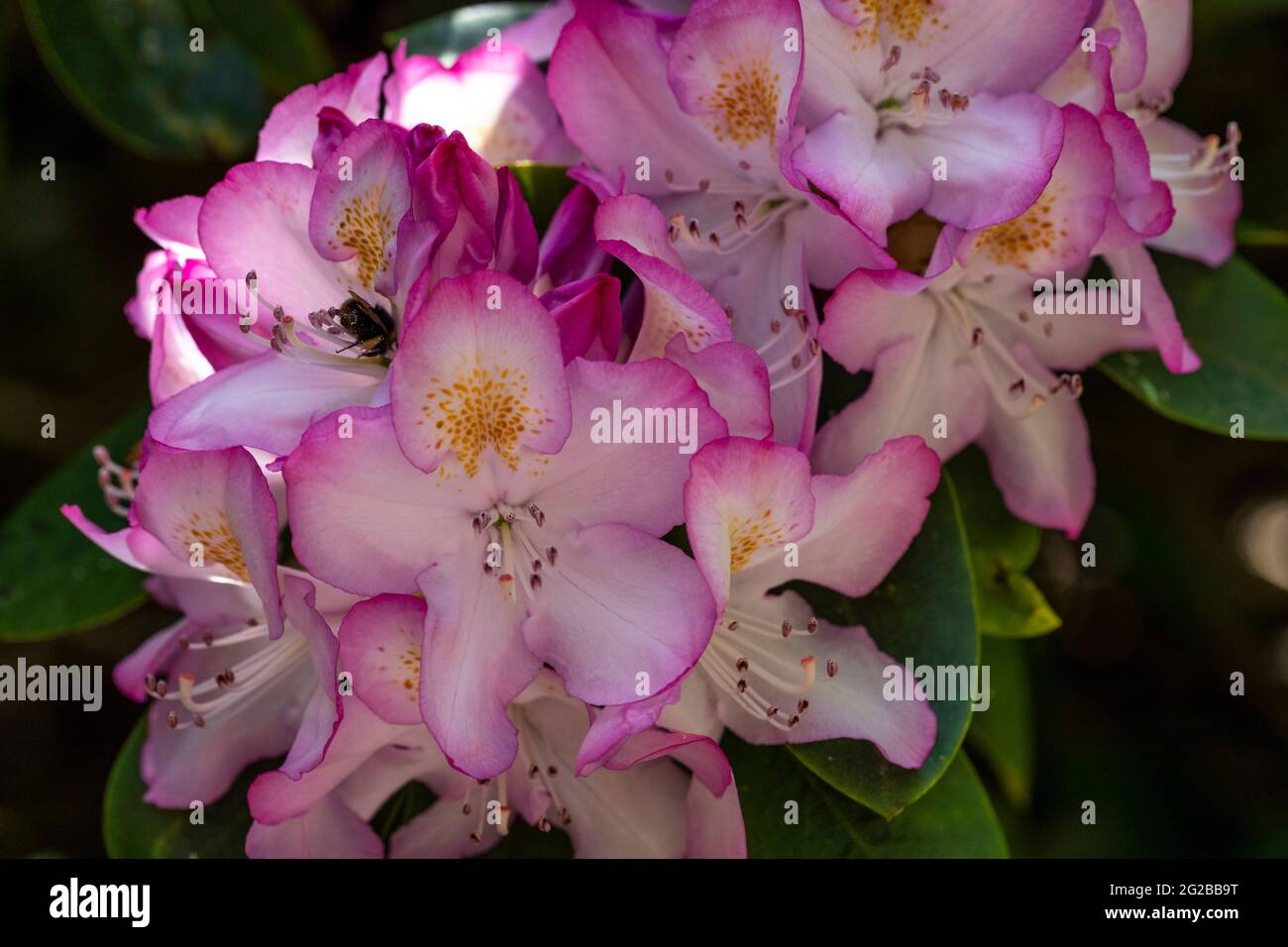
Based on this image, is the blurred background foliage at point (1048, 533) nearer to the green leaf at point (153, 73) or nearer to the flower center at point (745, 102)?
the green leaf at point (153, 73)

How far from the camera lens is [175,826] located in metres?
1.13

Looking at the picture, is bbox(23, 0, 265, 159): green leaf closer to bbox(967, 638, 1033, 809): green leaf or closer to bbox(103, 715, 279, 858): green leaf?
bbox(103, 715, 279, 858): green leaf

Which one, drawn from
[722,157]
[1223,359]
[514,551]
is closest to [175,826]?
[514,551]

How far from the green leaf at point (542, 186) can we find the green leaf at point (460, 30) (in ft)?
1.05

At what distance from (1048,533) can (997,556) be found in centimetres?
35

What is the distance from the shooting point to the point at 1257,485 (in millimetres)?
1761

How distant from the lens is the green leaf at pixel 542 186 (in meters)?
1.05

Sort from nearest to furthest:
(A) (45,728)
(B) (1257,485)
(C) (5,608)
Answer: (C) (5,608), (B) (1257,485), (A) (45,728)

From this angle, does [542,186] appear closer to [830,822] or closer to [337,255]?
[337,255]

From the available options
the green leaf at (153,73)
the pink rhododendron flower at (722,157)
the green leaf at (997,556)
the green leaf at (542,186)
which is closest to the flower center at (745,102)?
the pink rhododendron flower at (722,157)

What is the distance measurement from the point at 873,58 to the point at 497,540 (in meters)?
0.47

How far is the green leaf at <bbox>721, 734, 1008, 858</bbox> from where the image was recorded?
105 centimetres

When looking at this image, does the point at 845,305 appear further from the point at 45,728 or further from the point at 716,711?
the point at 45,728
